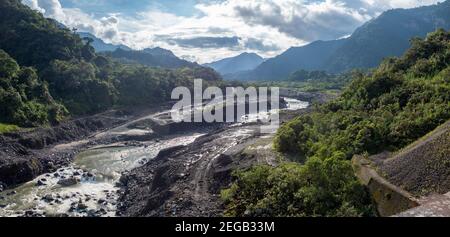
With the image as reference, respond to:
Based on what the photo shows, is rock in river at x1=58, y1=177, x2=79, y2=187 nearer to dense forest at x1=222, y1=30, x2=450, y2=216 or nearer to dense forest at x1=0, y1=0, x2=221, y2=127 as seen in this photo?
dense forest at x1=222, y1=30, x2=450, y2=216

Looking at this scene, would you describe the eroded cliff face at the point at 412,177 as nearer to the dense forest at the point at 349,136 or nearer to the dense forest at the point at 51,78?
the dense forest at the point at 349,136

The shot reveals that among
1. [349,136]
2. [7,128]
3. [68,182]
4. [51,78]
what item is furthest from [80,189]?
[51,78]

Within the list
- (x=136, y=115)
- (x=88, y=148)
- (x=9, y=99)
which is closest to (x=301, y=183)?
(x=88, y=148)

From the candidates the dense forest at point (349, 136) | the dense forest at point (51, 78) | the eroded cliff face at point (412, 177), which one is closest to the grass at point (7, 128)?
the dense forest at point (51, 78)
